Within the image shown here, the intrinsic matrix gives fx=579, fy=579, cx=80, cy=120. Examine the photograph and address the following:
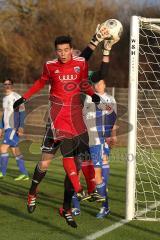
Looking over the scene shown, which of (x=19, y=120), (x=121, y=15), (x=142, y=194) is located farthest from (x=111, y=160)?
(x=121, y=15)

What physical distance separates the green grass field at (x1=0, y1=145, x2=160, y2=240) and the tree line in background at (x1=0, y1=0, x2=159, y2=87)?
25094 mm

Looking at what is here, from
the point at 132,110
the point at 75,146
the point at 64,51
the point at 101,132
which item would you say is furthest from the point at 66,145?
the point at 101,132

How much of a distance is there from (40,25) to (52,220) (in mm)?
30475

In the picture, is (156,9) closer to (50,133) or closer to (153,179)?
(153,179)

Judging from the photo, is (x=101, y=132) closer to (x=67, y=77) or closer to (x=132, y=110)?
(x=132, y=110)

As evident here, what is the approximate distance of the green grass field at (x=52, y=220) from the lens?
686 cm

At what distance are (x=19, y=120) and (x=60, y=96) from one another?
5.29m

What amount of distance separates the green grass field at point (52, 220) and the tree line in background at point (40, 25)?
988 inches

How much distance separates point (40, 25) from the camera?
37188 millimetres

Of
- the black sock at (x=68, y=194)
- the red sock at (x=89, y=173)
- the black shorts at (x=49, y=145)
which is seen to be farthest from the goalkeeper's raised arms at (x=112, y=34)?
the black sock at (x=68, y=194)

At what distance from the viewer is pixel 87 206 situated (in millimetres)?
8797

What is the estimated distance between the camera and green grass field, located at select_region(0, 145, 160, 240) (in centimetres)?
686

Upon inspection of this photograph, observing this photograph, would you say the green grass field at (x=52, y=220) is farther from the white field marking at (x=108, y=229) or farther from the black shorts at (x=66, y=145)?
the black shorts at (x=66, y=145)

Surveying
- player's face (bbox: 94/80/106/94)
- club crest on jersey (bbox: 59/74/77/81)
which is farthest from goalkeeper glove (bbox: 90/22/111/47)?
player's face (bbox: 94/80/106/94)
